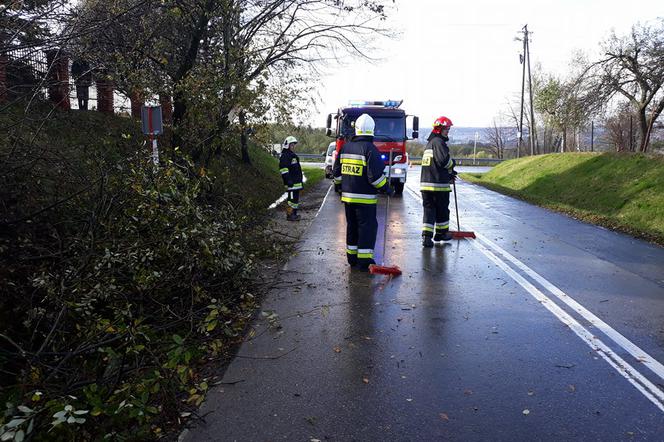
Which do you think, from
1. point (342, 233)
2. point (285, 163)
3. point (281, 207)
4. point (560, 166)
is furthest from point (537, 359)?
point (560, 166)

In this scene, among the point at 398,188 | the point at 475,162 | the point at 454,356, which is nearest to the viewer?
the point at 454,356

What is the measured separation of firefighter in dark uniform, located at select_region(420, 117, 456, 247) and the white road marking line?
166 cm

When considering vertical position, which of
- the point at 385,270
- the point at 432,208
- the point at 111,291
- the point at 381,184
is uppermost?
the point at 381,184

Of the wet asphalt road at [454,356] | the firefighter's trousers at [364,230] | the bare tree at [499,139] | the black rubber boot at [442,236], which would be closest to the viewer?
the wet asphalt road at [454,356]

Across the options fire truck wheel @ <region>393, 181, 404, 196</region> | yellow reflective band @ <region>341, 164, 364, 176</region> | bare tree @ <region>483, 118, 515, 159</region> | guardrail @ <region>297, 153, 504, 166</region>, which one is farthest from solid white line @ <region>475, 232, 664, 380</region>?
bare tree @ <region>483, 118, 515, 159</region>

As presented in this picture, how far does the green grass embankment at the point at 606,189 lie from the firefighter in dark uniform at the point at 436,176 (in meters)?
4.44

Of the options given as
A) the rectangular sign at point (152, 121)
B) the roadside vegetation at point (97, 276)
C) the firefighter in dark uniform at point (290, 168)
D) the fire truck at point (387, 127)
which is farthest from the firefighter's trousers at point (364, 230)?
the fire truck at point (387, 127)

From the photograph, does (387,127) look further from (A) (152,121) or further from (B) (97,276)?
(B) (97,276)

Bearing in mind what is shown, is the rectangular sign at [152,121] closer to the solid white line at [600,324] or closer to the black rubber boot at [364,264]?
the black rubber boot at [364,264]

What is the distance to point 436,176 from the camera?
876cm

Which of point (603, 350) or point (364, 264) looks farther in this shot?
point (364, 264)

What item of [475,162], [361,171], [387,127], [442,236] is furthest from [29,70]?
[475,162]

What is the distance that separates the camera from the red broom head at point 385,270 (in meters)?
6.93

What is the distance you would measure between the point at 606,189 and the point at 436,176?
391 inches
